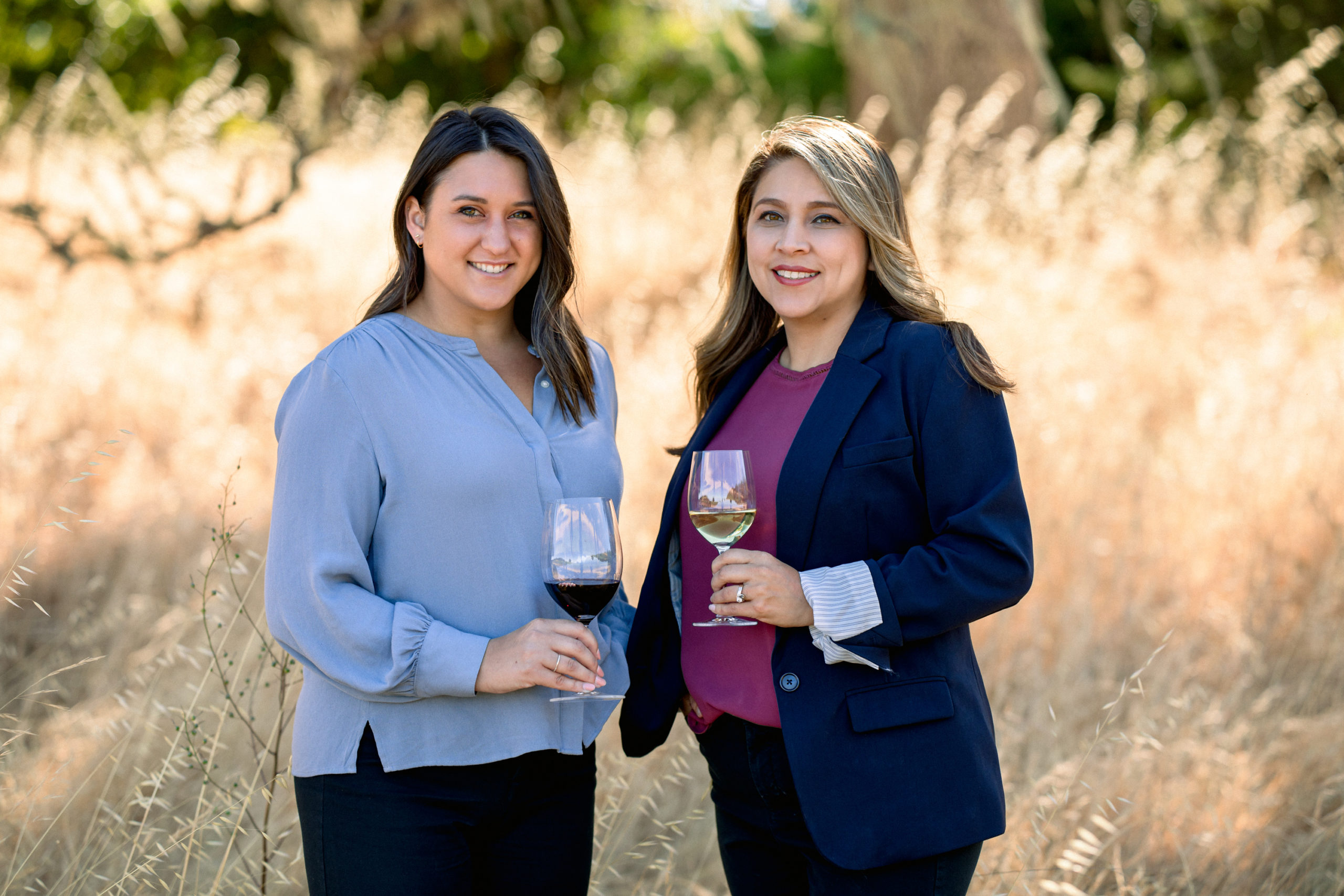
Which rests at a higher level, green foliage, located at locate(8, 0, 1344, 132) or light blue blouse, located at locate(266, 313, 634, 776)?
green foliage, located at locate(8, 0, 1344, 132)

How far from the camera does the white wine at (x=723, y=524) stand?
182 cm

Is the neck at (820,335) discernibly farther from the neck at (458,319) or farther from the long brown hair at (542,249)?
the neck at (458,319)

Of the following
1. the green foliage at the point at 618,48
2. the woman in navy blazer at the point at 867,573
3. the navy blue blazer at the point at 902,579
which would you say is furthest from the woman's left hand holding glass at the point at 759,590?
the green foliage at the point at 618,48

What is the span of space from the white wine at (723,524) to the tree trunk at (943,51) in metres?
5.56

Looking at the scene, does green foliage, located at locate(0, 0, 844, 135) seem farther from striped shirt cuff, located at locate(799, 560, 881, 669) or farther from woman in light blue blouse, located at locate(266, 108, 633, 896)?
striped shirt cuff, located at locate(799, 560, 881, 669)

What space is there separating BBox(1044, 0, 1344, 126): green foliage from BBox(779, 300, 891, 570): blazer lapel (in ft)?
23.9

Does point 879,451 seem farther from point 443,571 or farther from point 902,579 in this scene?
point 443,571

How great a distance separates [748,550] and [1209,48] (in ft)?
40.3

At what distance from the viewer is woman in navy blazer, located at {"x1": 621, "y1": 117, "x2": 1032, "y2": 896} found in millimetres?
1842

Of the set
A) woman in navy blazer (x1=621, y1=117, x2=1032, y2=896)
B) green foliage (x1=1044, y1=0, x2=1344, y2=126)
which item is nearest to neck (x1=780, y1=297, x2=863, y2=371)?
woman in navy blazer (x1=621, y1=117, x2=1032, y2=896)

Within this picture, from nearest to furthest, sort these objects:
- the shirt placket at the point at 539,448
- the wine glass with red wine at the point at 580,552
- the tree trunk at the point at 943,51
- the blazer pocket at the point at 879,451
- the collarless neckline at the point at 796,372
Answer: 1. the wine glass with red wine at the point at 580,552
2. the blazer pocket at the point at 879,451
3. the shirt placket at the point at 539,448
4. the collarless neckline at the point at 796,372
5. the tree trunk at the point at 943,51

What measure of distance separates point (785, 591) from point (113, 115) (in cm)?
644

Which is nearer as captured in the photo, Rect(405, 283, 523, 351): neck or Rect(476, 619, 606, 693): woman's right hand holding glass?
Rect(476, 619, 606, 693): woman's right hand holding glass

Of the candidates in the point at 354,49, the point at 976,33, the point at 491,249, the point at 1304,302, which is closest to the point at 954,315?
the point at 1304,302
